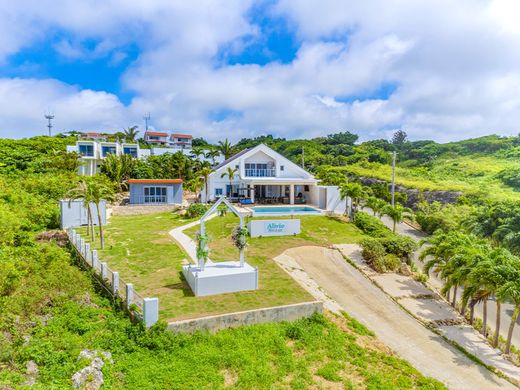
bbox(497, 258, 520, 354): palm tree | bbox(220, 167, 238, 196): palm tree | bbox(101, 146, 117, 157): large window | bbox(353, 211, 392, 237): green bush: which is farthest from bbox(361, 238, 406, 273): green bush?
bbox(101, 146, 117, 157): large window

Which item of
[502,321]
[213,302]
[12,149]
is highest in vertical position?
[12,149]

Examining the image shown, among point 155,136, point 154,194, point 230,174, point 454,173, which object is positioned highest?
point 155,136

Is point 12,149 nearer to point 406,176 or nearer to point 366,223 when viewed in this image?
point 366,223

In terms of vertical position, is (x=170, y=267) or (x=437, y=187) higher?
(x=437, y=187)

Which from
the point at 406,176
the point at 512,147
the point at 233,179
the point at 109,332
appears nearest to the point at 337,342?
the point at 109,332

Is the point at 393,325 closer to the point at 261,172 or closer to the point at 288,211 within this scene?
the point at 288,211

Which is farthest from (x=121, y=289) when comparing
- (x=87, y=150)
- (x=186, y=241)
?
(x=87, y=150)
